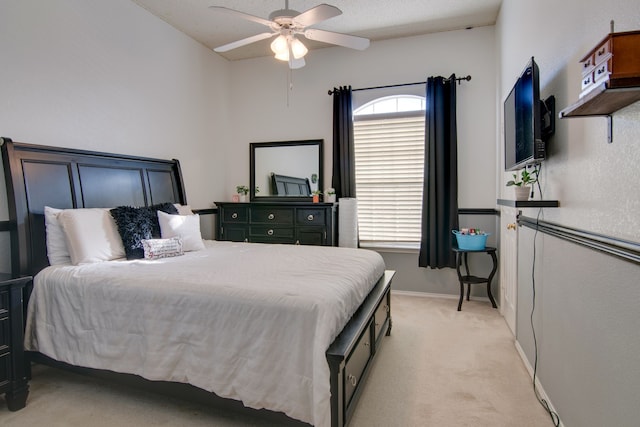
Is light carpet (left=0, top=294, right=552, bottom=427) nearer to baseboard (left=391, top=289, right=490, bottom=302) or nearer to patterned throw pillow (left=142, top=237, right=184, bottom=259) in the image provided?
patterned throw pillow (left=142, top=237, right=184, bottom=259)

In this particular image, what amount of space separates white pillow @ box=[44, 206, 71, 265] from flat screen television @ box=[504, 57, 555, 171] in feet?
10.3

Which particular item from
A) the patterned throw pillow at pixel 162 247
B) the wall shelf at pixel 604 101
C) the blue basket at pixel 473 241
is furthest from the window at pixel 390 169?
the wall shelf at pixel 604 101

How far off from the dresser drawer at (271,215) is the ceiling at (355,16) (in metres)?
2.11

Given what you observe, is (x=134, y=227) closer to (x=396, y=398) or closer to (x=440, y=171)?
(x=396, y=398)

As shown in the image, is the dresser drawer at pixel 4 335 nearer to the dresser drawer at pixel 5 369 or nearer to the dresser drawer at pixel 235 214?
the dresser drawer at pixel 5 369

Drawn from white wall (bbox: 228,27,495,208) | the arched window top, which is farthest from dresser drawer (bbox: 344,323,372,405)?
the arched window top

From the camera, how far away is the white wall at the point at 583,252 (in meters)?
1.23

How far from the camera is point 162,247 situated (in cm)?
283

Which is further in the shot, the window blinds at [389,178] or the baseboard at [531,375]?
the window blinds at [389,178]

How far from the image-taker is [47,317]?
7.50 ft

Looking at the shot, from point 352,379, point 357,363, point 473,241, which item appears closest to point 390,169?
point 473,241

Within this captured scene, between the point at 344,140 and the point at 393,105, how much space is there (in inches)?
29.8

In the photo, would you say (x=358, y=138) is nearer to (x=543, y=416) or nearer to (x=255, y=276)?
(x=255, y=276)

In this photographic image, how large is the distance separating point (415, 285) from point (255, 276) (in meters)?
2.85
